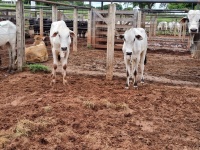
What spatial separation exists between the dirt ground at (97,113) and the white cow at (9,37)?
0.56m

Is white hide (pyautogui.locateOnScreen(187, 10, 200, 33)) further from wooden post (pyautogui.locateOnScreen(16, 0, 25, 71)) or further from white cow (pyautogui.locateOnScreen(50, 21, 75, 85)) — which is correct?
wooden post (pyautogui.locateOnScreen(16, 0, 25, 71))

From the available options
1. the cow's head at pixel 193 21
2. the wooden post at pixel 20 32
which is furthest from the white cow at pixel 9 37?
the cow's head at pixel 193 21

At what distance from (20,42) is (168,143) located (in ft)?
18.6

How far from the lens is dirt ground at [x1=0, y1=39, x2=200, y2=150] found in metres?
3.94


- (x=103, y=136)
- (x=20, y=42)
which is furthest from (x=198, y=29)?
(x=103, y=136)

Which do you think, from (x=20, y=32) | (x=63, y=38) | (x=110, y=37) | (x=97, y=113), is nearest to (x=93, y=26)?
(x=20, y=32)

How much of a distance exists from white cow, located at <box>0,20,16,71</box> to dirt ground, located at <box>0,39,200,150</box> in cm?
56

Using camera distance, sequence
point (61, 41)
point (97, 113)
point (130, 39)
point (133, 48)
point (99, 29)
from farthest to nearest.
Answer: point (99, 29) < point (61, 41) < point (133, 48) < point (130, 39) < point (97, 113)

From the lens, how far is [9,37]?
323 inches

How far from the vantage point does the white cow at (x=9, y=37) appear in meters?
8.06

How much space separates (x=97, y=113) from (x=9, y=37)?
4458 mm

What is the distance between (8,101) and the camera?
222 inches

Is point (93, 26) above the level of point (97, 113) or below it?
above

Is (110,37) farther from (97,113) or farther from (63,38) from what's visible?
(97,113)
